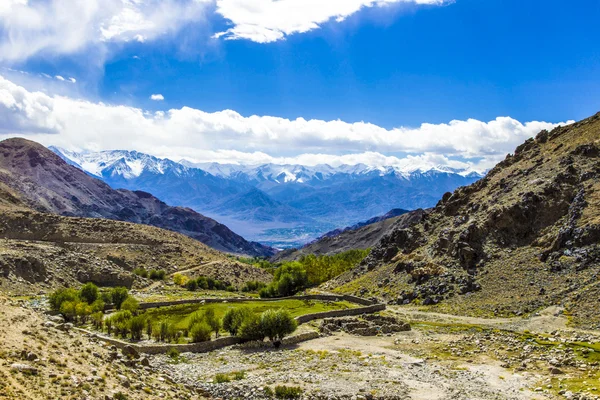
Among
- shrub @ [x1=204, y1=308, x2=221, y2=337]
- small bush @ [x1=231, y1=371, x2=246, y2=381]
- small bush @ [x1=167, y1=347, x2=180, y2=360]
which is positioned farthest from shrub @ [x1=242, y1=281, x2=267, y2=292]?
small bush @ [x1=231, y1=371, x2=246, y2=381]

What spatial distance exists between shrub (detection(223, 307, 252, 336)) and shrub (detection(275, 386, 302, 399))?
2124cm

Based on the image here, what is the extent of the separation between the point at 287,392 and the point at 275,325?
19583 mm

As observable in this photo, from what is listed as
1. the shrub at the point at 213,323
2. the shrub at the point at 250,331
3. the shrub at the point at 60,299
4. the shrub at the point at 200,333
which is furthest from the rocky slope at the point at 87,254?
the shrub at the point at 250,331

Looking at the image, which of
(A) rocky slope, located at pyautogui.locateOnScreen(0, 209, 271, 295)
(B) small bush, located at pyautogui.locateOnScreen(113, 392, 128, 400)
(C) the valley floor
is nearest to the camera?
(B) small bush, located at pyautogui.locateOnScreen(113, 392, 128, 400)

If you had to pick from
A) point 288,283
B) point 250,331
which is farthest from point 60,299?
point 288,283

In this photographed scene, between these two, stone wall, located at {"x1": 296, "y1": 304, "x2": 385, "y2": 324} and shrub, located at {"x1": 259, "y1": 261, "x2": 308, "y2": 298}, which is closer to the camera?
stone wall, located at {"x1": 296, "y1": 304, "x2": 385, "y2": 324}

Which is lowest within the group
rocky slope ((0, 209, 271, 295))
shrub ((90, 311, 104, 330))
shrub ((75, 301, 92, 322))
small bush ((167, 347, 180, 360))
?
small bush ((167, 347, 180, 360))

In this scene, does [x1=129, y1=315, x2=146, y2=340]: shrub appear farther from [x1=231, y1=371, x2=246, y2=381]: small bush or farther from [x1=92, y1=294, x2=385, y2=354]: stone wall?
[x1=231, y1=371, x2=246, y2=381]: small bush

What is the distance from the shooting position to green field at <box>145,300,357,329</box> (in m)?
78.8

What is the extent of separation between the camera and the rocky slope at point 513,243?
267 ft

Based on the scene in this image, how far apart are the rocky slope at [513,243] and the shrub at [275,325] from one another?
35949 millimetres

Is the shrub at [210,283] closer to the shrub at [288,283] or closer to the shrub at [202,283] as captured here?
the shrub at [202,283]

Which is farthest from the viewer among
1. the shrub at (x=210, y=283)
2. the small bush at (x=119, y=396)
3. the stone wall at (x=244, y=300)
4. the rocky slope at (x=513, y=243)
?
the shrub at (x=210, y=283)

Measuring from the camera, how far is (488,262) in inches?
3794
